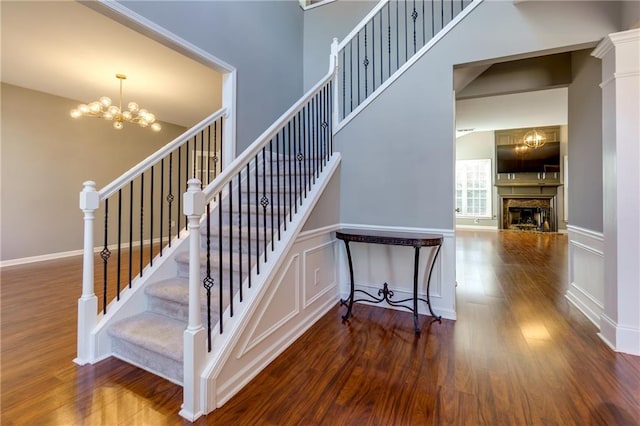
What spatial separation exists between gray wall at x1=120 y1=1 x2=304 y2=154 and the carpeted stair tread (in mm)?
1935

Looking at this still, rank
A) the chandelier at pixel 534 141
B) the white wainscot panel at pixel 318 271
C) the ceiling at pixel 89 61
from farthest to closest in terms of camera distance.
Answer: the chandelier at pixel 534 141 → the ceiling at pixel 89 61 → the white wainscot panel at pixel 318 271

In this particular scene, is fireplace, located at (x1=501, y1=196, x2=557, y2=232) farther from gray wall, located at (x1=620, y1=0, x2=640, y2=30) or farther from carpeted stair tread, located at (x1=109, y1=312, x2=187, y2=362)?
carpeted stair tread, located at (x1=109, y1=312, x2=187, y2=362)

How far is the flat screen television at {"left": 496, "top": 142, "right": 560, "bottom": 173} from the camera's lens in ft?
29.2

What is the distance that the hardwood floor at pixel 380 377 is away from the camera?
4.97ft

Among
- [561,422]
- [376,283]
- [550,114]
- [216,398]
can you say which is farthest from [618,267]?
[550,114]

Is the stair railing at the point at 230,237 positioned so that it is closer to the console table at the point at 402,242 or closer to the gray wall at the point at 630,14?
the console table at the point at 402,242

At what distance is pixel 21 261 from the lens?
466cm

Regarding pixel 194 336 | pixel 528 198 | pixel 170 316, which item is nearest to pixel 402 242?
pixel 194 336

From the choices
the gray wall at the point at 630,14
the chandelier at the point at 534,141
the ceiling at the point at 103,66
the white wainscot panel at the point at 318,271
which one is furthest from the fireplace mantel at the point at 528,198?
the white wainscot panel at the point at 318,271

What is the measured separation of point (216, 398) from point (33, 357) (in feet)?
4.87

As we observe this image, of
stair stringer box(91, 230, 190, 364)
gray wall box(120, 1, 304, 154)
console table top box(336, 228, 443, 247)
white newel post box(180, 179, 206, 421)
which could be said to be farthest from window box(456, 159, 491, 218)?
white newel post box(180, 179, 206, 421)

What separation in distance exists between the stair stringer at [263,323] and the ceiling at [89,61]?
9.28 ft

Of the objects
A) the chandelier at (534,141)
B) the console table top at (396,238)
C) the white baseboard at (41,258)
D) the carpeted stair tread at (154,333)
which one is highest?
the chandelier at (534,141)

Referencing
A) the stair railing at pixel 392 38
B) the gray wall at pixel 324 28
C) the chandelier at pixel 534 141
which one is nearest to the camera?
the stair railing at pixel 392 38
